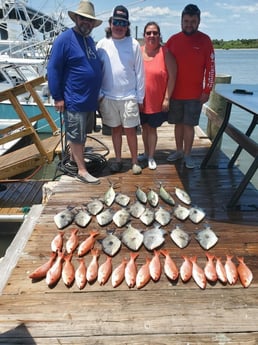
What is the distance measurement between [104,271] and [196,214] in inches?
48.0

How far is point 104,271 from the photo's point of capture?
248cm

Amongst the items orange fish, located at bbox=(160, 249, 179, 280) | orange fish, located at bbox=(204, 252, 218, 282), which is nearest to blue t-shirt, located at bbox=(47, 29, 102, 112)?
orange fish, located at bbox=(160, 249, 179, 280)

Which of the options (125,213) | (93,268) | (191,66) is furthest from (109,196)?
(191,66)

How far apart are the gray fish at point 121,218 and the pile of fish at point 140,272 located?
0.57 meters

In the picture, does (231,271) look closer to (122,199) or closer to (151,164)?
(122,199)

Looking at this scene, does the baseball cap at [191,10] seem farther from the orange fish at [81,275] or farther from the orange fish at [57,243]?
the orange fish at [81,275]

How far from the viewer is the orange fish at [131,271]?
2387 mm

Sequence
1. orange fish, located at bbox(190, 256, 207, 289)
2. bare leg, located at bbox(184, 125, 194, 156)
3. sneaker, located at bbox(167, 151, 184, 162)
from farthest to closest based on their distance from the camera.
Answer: sneaker, located at bbox(167, 151, 184, 162) → bare leg, located at bbox(184, 125, 194, 156) → orange fish, located at bbox(190, 256, 207, 289)

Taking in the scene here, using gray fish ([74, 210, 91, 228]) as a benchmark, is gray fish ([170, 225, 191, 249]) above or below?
above

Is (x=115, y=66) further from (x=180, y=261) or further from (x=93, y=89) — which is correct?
(x=180, y=261)

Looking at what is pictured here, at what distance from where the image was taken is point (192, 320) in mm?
2072

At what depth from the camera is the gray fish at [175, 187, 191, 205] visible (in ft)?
11.7

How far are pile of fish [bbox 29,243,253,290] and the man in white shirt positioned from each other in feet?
6.23

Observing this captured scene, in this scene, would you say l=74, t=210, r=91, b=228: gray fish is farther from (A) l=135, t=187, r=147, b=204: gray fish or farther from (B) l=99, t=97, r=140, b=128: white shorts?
(B) l=99, t=97, r=140, b=128: white shorts
